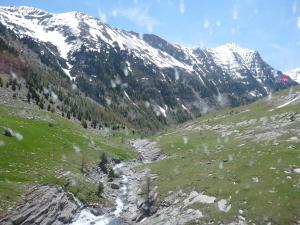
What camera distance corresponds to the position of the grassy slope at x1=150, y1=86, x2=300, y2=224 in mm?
48531

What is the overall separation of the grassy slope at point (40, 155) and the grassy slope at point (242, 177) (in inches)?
456

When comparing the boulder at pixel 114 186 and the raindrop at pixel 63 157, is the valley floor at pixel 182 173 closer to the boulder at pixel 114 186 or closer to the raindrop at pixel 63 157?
the raindrop at pixel 63 157

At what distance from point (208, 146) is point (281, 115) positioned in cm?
2439

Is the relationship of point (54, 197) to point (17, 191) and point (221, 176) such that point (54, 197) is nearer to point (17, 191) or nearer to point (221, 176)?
point (17, 191)

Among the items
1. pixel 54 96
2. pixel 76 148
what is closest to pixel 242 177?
pixel 76 148

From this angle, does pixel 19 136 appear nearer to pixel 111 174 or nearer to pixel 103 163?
pixel 103 163

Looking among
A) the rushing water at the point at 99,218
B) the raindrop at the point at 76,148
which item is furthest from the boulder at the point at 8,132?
the rushing water at the point at 99,218

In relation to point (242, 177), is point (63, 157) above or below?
above

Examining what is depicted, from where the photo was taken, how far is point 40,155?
67438 mm

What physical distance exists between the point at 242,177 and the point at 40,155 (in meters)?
29.6

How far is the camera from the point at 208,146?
93500mm

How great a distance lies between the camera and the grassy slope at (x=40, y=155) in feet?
A: 177

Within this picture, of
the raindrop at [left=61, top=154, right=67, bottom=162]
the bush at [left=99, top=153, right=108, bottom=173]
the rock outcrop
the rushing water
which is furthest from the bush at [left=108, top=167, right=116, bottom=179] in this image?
the rock outcrop

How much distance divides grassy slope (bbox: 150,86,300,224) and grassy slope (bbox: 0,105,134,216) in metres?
11.6
